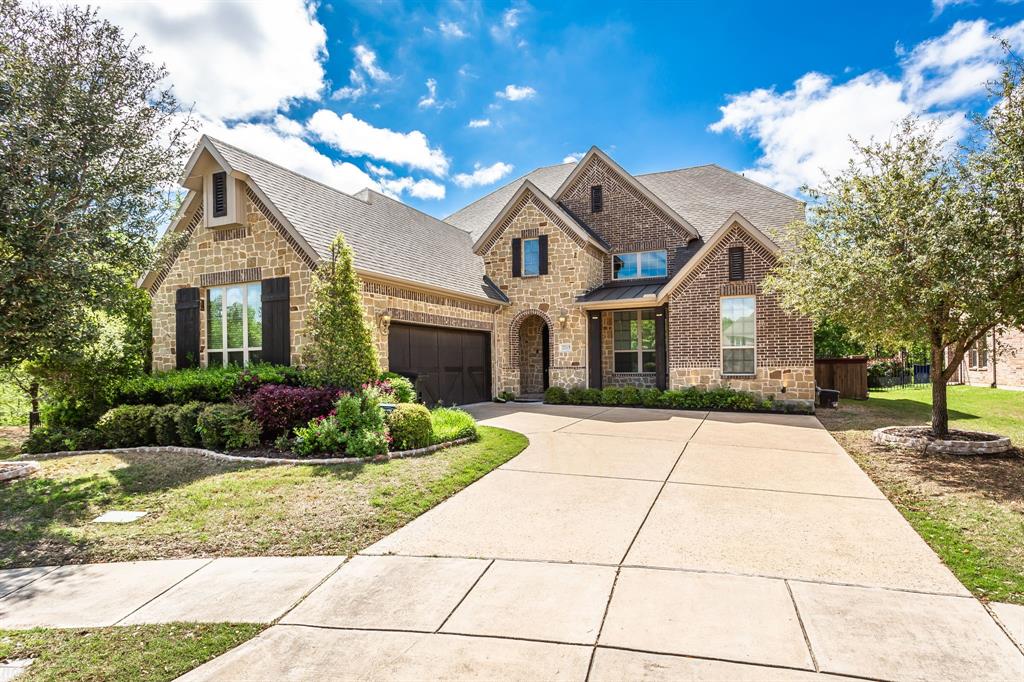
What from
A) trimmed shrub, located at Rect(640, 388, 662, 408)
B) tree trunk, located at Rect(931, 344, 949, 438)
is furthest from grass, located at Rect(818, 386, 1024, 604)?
trimmed shrub, located at Rect(640, 388, 662, 408)

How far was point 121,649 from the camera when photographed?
11.0ft

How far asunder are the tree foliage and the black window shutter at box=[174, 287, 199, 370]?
1433 centimetres

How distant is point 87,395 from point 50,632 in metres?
10.6

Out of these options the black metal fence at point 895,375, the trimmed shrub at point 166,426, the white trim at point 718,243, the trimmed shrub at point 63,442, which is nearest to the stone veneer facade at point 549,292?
the white trim at point 718,243

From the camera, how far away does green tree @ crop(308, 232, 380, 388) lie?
10727 mm

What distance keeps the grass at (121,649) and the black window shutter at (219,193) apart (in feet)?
38.2

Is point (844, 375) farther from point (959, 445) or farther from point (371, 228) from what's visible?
point (371, 228)

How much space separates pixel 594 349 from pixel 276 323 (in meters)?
9.83

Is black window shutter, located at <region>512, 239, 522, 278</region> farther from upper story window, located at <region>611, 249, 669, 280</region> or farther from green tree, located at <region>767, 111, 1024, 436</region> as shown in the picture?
green tree, located at <region>767, 111, 1024, 436</region>

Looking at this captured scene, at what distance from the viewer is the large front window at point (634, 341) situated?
715 inches

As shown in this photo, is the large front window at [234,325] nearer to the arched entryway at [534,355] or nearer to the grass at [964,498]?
the arched entryway at [534,355]

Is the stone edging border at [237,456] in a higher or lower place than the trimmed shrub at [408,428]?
lower

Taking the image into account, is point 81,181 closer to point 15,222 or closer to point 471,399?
point 15,222

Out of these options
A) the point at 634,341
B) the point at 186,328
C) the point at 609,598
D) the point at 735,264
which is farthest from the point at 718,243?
the point at 186,328
